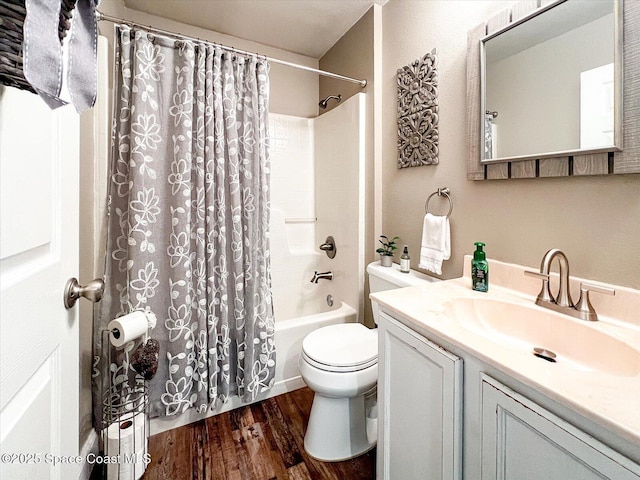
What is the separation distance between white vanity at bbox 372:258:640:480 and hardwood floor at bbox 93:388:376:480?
372mm

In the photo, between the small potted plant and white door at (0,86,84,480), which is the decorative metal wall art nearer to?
the small potted plant

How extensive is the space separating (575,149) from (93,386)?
2169 mm

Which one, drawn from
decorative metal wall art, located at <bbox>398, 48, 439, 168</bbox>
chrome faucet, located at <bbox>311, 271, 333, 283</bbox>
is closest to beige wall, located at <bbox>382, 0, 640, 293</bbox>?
decorative metal wall art, located at <bbox>398, 48, 439, 168</bbox>

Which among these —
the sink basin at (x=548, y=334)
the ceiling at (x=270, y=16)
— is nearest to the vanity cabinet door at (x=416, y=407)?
the sink basin at (x=548, y=334)

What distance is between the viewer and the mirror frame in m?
0.79

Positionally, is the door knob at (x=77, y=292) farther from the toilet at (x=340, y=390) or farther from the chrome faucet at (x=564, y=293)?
the chrome faucet at (x=564, y=293)

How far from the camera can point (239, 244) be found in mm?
1541

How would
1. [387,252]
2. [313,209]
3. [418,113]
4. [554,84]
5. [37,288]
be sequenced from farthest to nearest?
[313,209]
[387,252]
[418,113]
[554,84]
[37,288]

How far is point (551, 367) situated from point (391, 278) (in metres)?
0.93

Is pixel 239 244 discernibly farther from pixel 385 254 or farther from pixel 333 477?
pixel 333 477

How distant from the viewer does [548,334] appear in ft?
2.94

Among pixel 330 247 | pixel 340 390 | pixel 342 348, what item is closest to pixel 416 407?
pixel 340 390

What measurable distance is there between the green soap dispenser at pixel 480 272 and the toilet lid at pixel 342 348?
55 centimetres

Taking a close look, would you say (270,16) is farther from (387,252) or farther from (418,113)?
(387,252)
